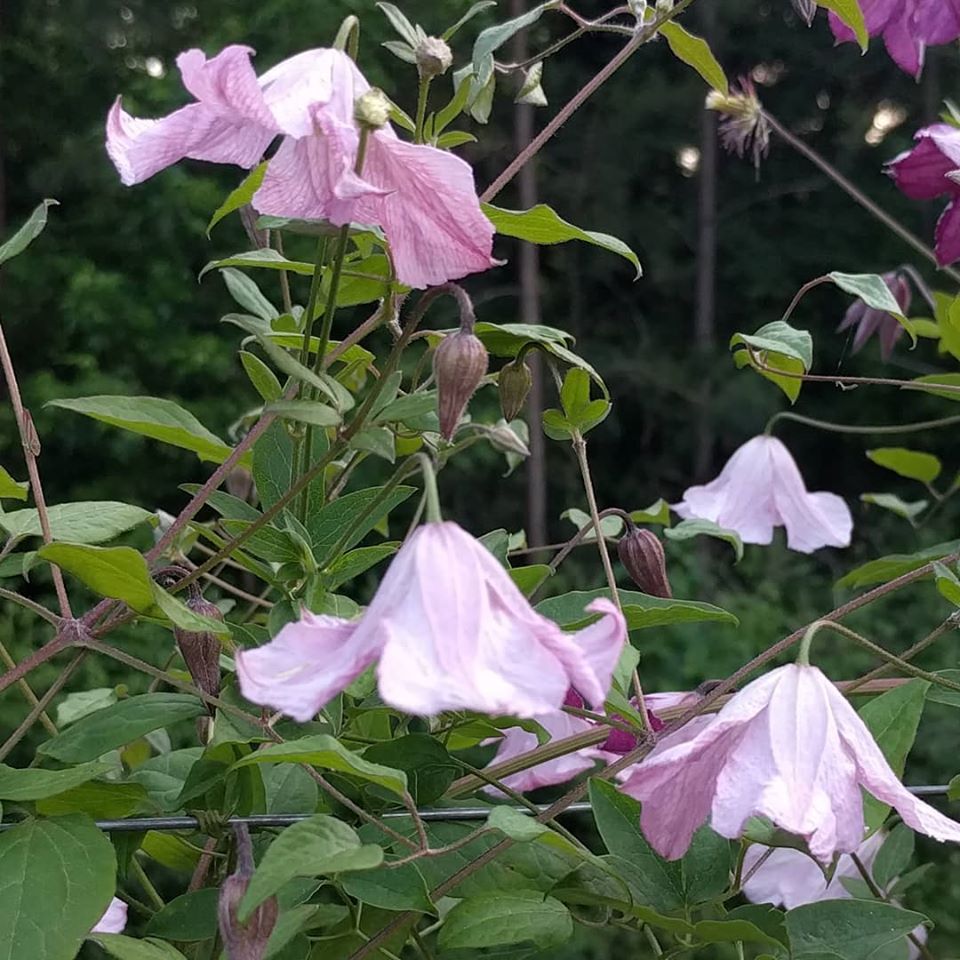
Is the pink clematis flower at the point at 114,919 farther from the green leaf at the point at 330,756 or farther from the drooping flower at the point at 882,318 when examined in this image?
the drooping flower at the point at 882,318

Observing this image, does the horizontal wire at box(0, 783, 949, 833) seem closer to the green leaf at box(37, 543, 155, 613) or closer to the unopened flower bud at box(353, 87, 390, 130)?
the green leaf at box(37, 543, 155, 613)

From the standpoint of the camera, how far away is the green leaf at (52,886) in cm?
38

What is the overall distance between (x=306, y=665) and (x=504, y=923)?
13 centimetres

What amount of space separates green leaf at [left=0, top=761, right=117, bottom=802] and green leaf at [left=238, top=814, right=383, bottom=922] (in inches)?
4.2

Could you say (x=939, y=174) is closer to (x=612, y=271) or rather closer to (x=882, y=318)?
(x=882, y=318)

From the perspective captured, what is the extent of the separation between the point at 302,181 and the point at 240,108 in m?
0.03

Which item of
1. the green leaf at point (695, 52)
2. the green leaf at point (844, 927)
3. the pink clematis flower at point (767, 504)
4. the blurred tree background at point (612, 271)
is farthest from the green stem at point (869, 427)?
the blurred tree background at point (612, 271)

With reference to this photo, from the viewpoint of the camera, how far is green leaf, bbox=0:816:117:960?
38 cm

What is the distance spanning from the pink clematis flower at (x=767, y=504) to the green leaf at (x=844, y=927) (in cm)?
45

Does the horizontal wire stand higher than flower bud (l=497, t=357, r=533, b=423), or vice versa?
flower bud (l=497, t=357, r=533, b=423)

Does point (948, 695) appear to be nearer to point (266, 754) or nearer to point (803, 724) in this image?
point (803, 724)

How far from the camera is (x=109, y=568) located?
0.40m

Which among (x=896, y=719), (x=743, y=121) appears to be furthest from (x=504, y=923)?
(x=743, y=121)

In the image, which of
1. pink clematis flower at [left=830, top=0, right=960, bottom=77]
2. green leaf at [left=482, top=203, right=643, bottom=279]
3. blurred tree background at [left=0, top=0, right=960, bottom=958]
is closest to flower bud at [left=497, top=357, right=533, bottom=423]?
green leaf at [left=482, top=203, right=643, bottom=279]
